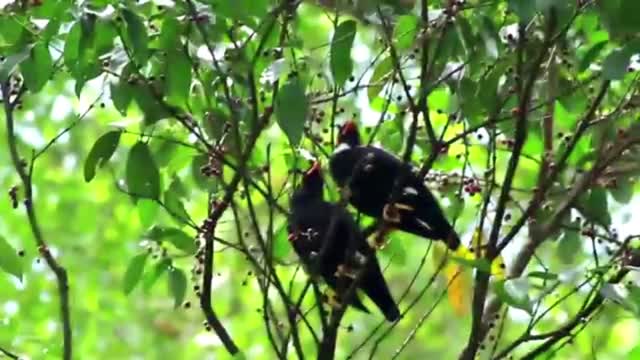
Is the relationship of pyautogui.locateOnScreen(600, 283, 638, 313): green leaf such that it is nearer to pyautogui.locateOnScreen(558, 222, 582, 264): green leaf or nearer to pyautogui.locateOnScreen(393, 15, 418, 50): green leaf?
pyautogui.locateOnScreen(393, 15, 418, 50): green leaf

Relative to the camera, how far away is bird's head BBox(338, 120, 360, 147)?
3092 mm

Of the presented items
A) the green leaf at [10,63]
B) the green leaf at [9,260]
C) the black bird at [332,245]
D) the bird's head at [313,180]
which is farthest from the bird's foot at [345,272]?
the green leaf at [10,63]

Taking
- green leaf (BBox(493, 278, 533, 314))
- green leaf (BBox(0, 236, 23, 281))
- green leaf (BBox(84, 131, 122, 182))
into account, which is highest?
green leaf (BBox(84, 131, 122, 182))

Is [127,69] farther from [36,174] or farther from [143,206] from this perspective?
[36,174]

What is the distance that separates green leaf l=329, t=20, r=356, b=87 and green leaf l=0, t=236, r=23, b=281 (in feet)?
2.08

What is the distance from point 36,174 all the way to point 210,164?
10.4 feet

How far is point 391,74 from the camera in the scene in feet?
8.67

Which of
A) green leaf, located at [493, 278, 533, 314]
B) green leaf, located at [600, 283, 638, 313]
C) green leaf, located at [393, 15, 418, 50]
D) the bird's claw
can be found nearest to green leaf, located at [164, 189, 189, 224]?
the bird's claw

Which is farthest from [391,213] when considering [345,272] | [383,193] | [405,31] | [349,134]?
[349,134]

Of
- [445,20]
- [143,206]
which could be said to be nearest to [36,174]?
[143,206]

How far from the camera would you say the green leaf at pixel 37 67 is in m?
2.26

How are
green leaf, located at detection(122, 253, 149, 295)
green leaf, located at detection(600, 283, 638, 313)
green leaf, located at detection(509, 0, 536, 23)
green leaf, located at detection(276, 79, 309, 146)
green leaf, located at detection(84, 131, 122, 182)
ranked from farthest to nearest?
green leaf, located at detection(122, 253, 149, 295)
green leaf, located at detection(84, 131, 122, 182)
green leaf, located at detection(276, 79, 309, 146)
green leaf, located at detection(509, 0, 536, 23)
green leaf, located at detection(600, 283, 638, 313)

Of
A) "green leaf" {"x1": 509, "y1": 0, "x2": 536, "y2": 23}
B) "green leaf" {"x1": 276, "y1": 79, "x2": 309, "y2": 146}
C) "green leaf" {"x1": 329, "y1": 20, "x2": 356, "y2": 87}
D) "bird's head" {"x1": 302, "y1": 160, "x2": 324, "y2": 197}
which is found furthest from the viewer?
"bird's head" {"x1": 302, "y1": 160, "x2": 324, "y2": 197}

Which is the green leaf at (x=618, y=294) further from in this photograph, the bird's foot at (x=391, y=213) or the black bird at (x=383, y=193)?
the black bird at (x=383, y=193)
